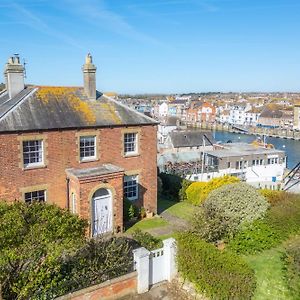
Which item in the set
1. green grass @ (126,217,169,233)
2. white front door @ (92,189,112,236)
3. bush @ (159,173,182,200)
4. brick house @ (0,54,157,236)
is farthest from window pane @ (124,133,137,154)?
bush @ (159,173,182,200)

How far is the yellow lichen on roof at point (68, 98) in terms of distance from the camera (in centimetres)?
2036

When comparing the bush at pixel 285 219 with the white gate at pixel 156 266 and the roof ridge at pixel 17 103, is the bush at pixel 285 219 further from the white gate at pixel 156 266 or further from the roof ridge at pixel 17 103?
the roof ridge at pixel 17 103

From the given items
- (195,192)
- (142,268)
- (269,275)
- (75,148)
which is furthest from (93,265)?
(195,192)

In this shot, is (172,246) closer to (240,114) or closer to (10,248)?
(10,248)

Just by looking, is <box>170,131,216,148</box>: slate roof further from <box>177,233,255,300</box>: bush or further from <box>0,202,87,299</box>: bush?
<box>0,202,87,299</box>: bush

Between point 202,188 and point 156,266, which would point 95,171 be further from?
point 202,188

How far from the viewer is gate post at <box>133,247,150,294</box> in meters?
13.2

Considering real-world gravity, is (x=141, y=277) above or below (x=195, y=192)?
above

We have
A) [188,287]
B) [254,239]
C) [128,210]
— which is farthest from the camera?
[128,210]

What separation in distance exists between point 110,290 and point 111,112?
39.7 feet

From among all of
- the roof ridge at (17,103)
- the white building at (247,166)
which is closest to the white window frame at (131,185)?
the roof ridge at (17,103)

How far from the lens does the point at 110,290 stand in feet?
41.8

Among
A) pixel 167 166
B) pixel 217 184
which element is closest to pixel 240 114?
pixel 167 166

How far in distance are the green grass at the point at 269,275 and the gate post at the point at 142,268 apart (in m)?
4.30
